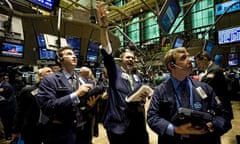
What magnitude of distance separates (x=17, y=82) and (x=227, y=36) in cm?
629

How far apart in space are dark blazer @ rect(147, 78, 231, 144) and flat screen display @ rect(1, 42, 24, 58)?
570cm

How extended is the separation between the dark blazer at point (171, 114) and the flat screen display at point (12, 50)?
5702mm

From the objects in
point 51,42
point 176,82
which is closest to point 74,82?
point 176,82

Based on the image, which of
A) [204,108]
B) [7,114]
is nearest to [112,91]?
[204,108]

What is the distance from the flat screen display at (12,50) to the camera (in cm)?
615

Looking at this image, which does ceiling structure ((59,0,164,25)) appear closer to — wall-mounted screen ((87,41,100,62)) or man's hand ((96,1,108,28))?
wall-mounted screen ((87,41,100,62))

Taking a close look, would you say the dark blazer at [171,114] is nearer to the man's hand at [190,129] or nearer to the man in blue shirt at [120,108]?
the man's hand at [190,129]

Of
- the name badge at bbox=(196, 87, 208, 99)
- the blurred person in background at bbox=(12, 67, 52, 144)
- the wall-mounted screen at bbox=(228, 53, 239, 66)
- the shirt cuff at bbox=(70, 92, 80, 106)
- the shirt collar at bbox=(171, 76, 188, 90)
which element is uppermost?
the wall-mounted screen at bbox=(228, 53, 239, 66)

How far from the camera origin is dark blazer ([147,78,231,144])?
4.54ft

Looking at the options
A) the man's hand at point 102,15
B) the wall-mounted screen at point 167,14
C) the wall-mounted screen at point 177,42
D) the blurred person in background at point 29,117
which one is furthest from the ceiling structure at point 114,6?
the man's hand at point 102,15

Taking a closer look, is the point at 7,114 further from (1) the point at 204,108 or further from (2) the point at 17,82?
(1) the point at 204,108

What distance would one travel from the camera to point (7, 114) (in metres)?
4.79

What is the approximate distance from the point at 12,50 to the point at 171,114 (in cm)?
597

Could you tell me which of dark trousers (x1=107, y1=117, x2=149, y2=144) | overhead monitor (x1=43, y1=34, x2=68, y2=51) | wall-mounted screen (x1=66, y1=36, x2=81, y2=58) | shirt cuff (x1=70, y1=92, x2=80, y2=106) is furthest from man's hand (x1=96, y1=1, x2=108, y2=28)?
wall-mounted screen (x1=66, y1=36, x2=81, y2=58)
